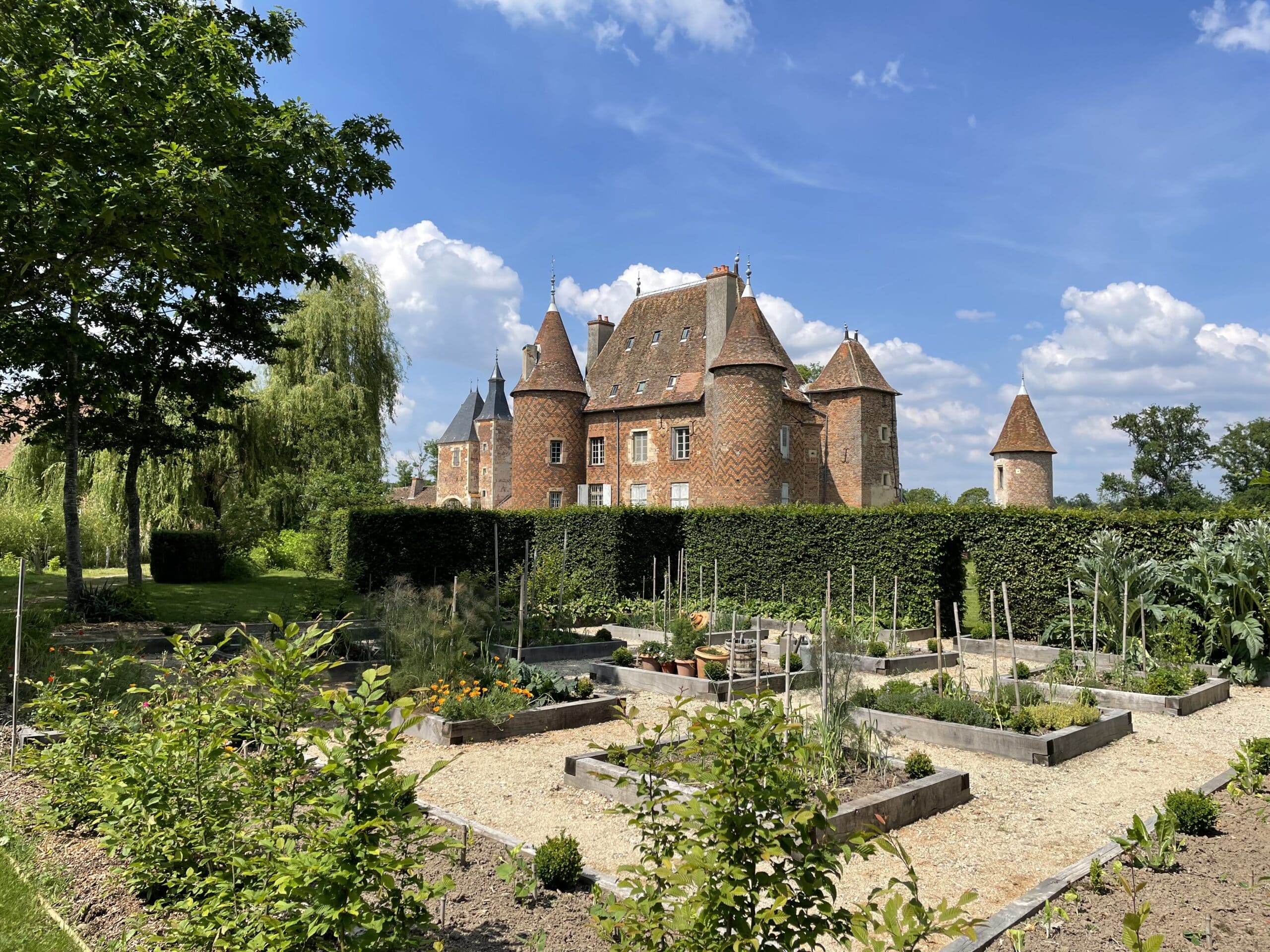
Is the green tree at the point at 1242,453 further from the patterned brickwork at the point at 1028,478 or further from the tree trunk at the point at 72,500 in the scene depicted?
the tree trunk at the point at 72,500

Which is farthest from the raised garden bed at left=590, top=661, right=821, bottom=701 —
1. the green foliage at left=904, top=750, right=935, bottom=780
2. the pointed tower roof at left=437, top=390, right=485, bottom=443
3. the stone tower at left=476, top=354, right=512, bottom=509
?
the pointed tower roof at left=437, top=390, right=485, bottom=443

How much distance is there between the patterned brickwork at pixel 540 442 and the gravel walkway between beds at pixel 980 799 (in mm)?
22577

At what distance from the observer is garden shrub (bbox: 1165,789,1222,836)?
5215 mm

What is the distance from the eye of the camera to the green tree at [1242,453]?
51.4m

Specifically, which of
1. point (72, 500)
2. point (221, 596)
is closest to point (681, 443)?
point (221, 596)

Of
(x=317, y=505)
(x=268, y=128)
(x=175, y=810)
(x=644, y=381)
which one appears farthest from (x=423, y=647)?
(x=644, y=381)

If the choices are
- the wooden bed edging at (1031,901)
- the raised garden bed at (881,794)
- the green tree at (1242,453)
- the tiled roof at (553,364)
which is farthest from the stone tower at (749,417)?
the green tree at (1242,453)

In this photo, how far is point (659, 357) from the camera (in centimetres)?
3247

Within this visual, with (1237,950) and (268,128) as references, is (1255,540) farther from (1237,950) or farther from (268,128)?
(268,128)

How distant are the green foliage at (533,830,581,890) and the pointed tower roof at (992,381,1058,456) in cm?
3748

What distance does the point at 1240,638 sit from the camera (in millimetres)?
11383

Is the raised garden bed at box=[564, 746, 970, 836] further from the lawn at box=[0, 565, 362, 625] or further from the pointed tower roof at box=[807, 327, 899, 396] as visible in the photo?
the pointed tower roof at box=[807, 327, 899, 396]

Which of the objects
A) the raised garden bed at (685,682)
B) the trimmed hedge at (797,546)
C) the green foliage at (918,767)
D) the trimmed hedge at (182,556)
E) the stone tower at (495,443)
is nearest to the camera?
the green foliage at (918,767)

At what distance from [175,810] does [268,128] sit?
9470 mm
